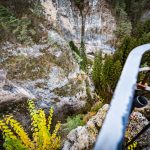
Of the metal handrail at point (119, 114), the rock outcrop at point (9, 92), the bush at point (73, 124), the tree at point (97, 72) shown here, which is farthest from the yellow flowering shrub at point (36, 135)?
the metal handrail at point (119, 114)

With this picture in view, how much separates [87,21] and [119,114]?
6.86m

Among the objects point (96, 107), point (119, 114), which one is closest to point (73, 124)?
point (96, 107)

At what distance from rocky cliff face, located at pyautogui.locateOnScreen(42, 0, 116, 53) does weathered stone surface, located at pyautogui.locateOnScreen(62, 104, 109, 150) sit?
329 centimetres

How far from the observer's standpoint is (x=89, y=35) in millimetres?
7531

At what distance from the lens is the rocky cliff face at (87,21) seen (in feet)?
22.1

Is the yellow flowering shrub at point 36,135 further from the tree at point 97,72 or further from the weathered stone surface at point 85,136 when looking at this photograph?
the tree at point 97,72

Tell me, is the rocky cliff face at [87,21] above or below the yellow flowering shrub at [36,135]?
above

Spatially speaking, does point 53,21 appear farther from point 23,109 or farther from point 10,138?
point 10,138

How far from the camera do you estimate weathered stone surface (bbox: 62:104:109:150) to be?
3.53 meters

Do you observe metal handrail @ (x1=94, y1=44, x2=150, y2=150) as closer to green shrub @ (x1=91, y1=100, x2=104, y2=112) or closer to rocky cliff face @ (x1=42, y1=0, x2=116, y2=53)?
green shrub @ (x1=91, y1=100, x2=104, y2=112)

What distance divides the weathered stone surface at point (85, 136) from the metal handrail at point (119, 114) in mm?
2484

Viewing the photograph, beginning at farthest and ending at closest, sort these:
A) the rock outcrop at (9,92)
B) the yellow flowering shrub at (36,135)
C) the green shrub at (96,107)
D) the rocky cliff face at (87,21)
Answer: the rocky cliff face at (87,21) < the green shrub at (96,107) < the rock outcrop at (9,92) < the yellow flowering shrub at (36,135)

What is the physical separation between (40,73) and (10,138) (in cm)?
195

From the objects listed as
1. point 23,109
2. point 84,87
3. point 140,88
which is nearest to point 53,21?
point 84,87
